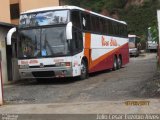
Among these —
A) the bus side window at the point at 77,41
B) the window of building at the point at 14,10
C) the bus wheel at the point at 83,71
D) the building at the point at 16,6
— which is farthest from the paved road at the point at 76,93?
the window of building at the point at 14,10

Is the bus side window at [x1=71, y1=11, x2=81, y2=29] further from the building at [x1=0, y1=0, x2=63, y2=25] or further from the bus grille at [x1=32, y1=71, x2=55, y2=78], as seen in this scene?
the building at [x1=0, y1=0, x2=63, y2=25]

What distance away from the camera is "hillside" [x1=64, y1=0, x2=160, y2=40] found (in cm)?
7050

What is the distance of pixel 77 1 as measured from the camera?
84.0 metres

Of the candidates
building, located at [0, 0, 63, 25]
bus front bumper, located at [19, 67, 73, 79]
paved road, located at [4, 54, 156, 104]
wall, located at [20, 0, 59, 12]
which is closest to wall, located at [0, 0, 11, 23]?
building, located at [0, 0, 63, 25]

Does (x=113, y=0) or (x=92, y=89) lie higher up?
(x=113, y=0)

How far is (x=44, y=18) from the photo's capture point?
21531mm

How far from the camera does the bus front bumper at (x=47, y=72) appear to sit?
2083 centimetres

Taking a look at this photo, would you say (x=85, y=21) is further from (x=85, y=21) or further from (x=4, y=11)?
(x=4, y=11)

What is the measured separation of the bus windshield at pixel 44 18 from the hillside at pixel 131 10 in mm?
44629

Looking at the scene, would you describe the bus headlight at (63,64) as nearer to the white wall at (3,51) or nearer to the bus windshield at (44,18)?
the bus windshield at (44,18)

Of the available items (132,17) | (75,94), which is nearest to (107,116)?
(75,94)

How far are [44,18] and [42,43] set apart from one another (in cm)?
124

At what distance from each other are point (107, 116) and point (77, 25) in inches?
421

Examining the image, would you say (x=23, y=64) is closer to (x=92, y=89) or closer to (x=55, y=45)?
(x=55, y=45)
